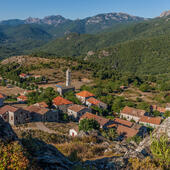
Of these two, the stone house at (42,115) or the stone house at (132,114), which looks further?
the stone house at (132,114)

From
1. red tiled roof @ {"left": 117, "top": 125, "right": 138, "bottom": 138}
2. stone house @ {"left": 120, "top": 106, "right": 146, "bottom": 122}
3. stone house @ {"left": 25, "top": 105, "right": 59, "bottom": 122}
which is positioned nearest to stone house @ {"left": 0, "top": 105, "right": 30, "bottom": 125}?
stone house @ {"left": 25, "top": 105, "right": 59, "bottom": 122}

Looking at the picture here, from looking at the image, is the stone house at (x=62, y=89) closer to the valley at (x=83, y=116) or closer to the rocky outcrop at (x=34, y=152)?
the valley at (x=83, y=116)

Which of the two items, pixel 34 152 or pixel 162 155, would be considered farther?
pixel 162 155

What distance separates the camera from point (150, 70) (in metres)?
160

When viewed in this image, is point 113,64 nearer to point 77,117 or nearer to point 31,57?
point 31,57

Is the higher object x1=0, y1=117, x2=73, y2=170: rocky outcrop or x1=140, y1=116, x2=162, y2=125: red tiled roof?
x1=0, y1=117, x2=73, y2=170: rocky outcrop

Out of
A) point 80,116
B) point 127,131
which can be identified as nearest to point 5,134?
point 127,131

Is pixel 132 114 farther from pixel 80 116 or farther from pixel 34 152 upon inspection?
pixel 34 152

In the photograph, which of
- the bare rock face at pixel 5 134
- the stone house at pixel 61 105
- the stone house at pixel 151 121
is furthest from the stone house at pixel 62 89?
the bare rock face at pixel 5 134

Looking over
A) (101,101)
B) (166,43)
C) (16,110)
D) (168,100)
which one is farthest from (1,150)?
(166,43)

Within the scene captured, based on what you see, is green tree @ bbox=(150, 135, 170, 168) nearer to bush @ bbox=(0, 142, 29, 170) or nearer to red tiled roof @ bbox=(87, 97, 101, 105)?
bush @ bbox=(0, 142, 29, 170)

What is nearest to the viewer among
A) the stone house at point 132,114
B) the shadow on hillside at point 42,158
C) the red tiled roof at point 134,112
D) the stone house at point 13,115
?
the shadow on hillside at point 42,158

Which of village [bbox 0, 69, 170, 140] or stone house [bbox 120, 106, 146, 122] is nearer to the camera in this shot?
village [bbox 0, 69, 170, 140]

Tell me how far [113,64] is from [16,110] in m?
156
